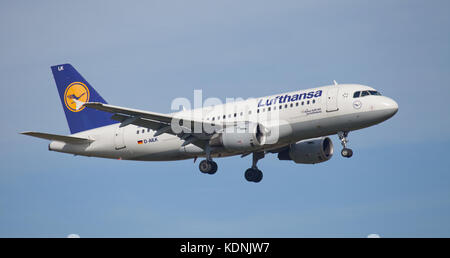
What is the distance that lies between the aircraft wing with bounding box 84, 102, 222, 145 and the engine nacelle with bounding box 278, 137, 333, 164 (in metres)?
7.56

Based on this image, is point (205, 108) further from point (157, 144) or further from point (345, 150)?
point (345, 150)

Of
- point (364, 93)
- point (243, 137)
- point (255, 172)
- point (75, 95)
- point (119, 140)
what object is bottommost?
point (243, 137)

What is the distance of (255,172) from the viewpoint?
57.7 metres

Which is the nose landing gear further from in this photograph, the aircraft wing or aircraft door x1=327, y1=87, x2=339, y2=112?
aircraft door x1=327, y1=87, x2=339, y2=112

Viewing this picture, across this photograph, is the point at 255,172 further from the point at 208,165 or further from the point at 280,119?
the point at 280,119

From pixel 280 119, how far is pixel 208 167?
5999 mm

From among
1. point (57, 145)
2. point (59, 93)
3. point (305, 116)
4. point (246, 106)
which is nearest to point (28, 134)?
point (57, 145)

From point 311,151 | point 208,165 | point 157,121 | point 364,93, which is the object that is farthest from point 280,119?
point 157,121

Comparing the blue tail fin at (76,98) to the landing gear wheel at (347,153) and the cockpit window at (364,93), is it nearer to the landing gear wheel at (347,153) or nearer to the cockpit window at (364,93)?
the landing gear wheel at (347,153)

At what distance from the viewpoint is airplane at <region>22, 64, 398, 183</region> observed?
50.1 m

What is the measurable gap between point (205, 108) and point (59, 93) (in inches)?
501

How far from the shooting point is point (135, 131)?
183 feet

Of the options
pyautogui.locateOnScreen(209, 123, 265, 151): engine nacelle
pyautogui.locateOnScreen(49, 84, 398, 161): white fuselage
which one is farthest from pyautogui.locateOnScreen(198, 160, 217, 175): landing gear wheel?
pyautogui.locateOnScreen(209, 123, 265, 151): engine nacelle

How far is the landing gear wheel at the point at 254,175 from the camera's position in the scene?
5762 cm
